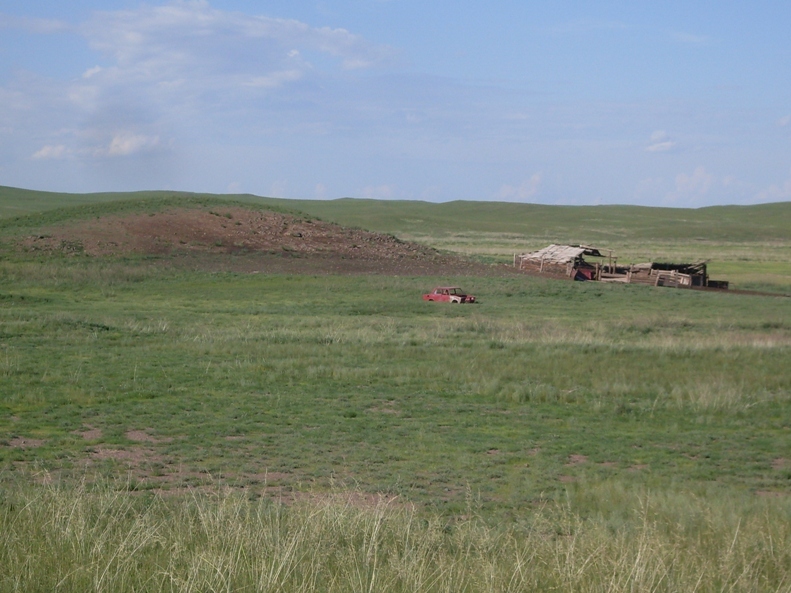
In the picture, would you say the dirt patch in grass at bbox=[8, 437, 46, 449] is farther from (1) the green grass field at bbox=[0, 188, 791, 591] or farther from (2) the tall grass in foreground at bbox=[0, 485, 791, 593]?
(2) the tall grass in foreground at bbox=[0, 485, 791, 593]

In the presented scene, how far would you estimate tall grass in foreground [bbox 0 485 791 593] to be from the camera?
551 centimetres

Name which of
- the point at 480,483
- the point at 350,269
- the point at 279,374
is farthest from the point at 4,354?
the point at 350,269

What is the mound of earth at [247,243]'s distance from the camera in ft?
171

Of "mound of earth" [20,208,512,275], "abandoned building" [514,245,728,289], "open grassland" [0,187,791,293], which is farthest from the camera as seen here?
"open grassland" [0,187,791,293]

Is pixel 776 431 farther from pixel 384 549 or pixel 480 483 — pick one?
pixel 384 549

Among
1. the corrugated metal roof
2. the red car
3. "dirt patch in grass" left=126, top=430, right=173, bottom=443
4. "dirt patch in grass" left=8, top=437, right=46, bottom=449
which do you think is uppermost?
the corrugated metal roof

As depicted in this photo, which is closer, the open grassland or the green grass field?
the green grass field

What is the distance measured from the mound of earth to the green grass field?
51.5 ft

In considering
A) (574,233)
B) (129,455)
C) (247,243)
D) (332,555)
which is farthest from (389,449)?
(574,233)

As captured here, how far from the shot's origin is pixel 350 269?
52.8 m

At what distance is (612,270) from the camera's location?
5412cm

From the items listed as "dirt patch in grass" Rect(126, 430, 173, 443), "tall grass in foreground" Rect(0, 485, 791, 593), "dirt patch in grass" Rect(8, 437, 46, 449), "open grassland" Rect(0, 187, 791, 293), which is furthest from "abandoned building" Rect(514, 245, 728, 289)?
"tall grass in foreground" Rect(0, 485, 791, 593)

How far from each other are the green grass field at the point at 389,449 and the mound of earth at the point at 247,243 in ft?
51.5

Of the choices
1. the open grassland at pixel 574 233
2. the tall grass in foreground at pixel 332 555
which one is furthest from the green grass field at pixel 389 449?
the open grassland at pixel 574 233
